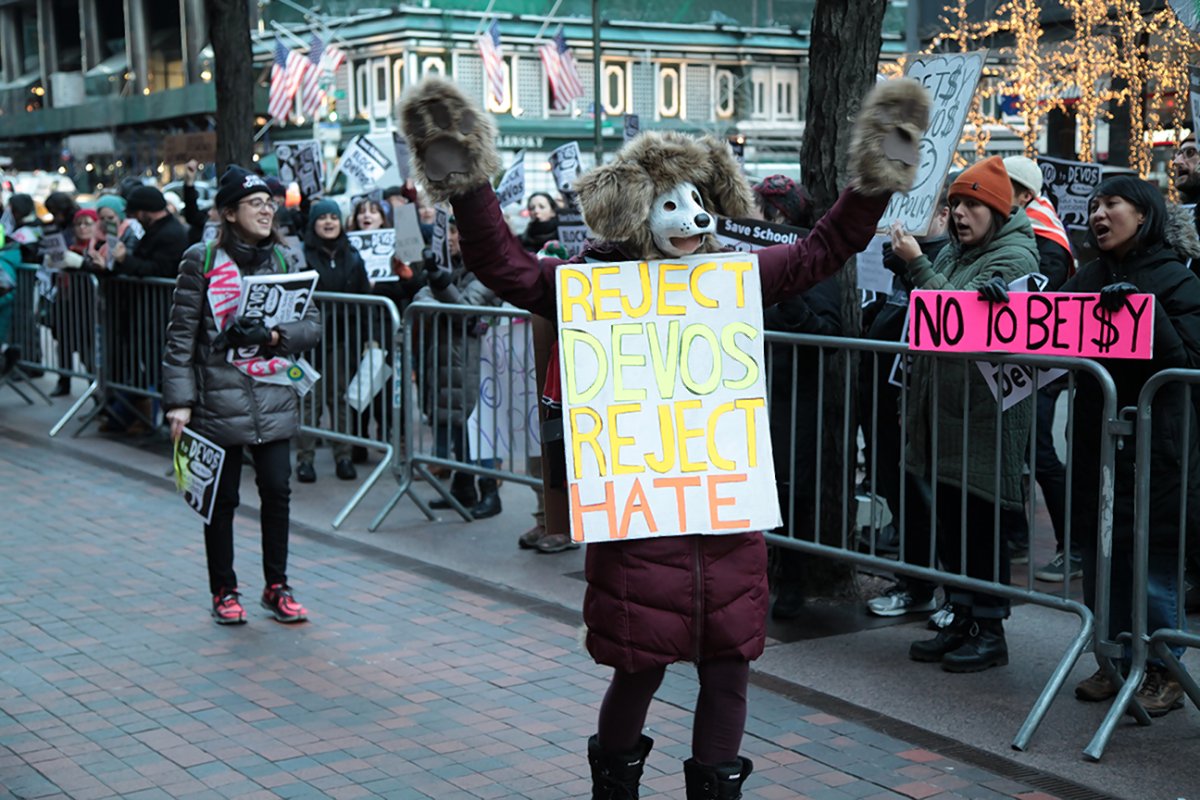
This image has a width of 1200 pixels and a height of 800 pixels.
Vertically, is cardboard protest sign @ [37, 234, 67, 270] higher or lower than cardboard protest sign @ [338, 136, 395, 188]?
lower

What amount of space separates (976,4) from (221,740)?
17.1 meters

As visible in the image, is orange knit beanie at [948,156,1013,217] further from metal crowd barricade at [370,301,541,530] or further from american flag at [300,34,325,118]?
american flag at [300,34,325,118]

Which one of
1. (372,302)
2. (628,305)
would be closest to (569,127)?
(372,302)

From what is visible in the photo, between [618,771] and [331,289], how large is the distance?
277 inches

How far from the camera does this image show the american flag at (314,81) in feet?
114

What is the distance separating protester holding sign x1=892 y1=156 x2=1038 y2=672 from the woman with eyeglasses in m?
2.85

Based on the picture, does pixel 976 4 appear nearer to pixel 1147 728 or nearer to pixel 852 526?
pixel 852 526

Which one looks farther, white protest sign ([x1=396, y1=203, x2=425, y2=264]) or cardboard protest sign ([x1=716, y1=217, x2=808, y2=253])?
white protest sign ([x1=396, y1=203, x2=425, y2=264])

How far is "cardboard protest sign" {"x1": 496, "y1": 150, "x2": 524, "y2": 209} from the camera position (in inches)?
481

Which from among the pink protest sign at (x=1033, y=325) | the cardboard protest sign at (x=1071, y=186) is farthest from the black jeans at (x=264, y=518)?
the cardboard protest sign at (x=1071, y=186)

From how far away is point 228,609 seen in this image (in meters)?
7.08

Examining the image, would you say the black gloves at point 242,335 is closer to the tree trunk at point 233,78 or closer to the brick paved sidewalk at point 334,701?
the brick paved sidewalk at point 334,701

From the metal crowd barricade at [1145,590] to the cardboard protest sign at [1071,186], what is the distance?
4775 millimetres

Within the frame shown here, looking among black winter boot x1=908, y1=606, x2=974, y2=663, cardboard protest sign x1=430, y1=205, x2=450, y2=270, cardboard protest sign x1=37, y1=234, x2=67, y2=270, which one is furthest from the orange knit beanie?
cardboard protest sign x1=37, y1=234, x2=67, y2=270
